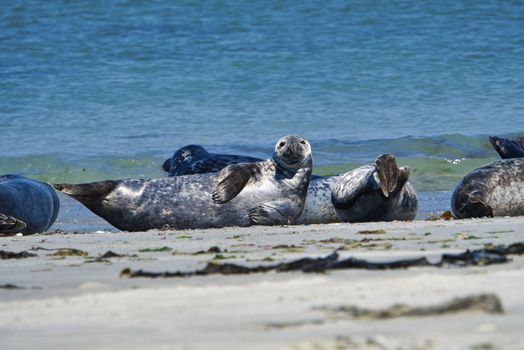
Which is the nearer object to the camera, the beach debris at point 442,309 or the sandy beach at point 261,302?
the sandy beach at point 261,302

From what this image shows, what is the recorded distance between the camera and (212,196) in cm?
831

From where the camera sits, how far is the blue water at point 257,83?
14.5 m

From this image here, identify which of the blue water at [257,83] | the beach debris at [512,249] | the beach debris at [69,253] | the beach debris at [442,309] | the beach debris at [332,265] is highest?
the beach debris at [442,309]

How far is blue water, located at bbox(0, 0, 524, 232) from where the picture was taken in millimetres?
14484

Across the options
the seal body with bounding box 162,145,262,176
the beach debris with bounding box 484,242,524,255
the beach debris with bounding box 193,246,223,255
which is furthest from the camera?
the seal body with bounding box 162,145,262,176

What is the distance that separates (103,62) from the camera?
21.2m

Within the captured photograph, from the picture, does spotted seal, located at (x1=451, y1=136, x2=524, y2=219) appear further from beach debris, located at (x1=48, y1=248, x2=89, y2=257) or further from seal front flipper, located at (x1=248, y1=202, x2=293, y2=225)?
beach debris, located at (x1=48, y1=248, x2=89, y2=257)

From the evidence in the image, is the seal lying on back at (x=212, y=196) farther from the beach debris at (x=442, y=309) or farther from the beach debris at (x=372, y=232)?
the beach debris at (x=442, y=309)

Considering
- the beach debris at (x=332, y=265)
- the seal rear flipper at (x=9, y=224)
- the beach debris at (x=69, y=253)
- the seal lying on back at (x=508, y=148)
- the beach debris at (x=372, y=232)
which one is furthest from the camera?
the seal lying on back at (x=508, y=148)

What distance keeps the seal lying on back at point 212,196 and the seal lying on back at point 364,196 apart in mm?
201

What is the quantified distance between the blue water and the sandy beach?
15.9ft

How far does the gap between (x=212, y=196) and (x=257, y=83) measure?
11018 millimetres

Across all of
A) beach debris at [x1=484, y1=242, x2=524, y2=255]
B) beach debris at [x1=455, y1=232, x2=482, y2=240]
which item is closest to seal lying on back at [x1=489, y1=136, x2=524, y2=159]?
beach debris at [x1=455, y1=232, x2=482, y2=240]

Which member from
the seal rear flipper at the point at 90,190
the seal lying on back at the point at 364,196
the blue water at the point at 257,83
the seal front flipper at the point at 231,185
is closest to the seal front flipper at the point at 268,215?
the seal front flipper at the point at 231,185
